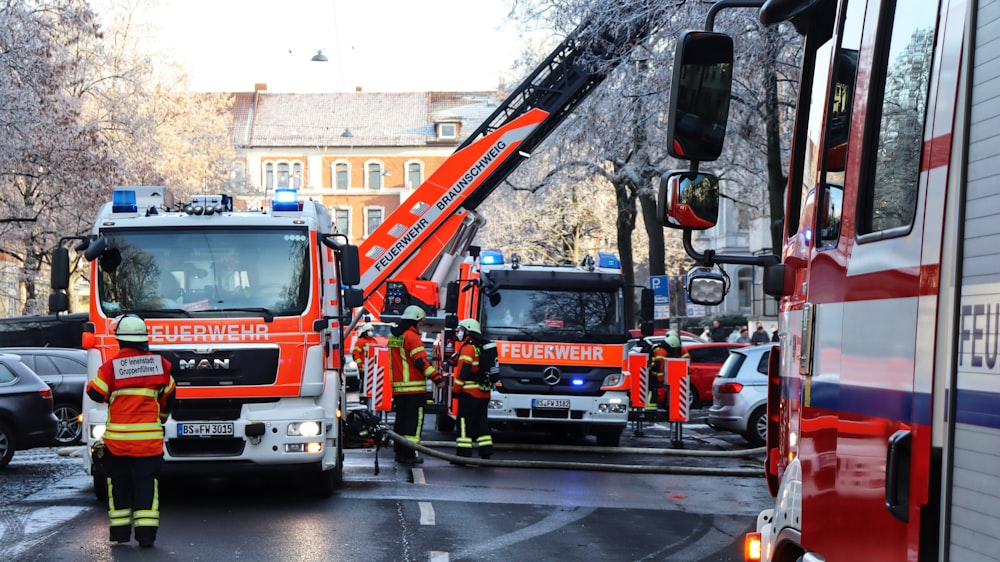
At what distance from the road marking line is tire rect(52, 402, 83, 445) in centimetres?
→ 870

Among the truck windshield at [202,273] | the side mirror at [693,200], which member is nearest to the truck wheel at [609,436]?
the truck windshield at [202,273]

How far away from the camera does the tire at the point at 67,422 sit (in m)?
18.7

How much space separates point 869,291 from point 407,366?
12.0 meters

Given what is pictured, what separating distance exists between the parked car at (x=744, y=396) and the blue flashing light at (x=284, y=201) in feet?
28.7

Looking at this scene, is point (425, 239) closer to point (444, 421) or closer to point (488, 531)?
point (444, 421)

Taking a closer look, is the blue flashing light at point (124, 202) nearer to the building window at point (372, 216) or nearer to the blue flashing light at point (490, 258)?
the blue flashing light at point (490, 258)

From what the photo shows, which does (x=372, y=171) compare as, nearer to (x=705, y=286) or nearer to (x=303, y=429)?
(x=303, y=429)

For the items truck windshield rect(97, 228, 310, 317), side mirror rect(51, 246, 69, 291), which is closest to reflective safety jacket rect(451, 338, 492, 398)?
truck windshield rect(97, 228, 310, 317)

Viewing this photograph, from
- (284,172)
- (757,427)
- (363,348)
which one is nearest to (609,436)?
(757,427)

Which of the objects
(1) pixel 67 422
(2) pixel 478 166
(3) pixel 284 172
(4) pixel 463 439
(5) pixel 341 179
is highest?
(3) pixel 284 172

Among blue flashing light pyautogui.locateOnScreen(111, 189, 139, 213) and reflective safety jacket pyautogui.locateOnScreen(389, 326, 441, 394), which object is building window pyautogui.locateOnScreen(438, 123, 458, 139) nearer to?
reflective safety jacket pyautogui.locateOnScreen(389, 326, 441, 394)

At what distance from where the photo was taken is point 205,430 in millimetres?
11680

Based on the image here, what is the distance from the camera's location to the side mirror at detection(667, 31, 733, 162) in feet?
14.4

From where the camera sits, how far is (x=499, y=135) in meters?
18.7
